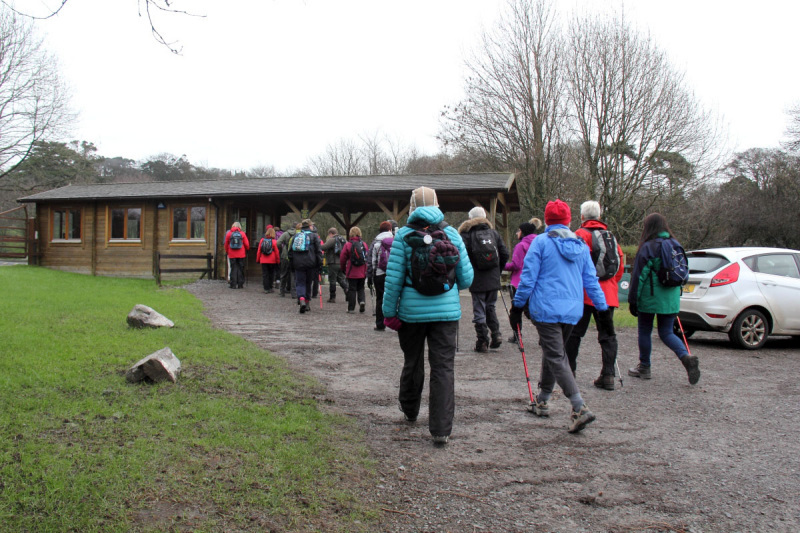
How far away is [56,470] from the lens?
3260 mm

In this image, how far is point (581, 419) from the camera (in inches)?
175

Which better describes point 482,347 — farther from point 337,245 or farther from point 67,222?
point 67,222

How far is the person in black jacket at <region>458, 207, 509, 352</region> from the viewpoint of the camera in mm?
7770

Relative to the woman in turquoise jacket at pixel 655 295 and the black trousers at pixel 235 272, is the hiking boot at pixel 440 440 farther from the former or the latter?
the black trousers at pixel 235 272

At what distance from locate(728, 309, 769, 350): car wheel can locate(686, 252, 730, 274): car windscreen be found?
2.59ft

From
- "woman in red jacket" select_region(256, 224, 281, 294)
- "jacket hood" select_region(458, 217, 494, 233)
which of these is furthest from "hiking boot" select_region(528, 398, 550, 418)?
"woman in red jacket" select_region(256, 224, 281, 294)

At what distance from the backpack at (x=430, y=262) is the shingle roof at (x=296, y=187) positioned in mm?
13684

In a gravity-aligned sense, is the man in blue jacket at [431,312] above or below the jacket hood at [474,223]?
below

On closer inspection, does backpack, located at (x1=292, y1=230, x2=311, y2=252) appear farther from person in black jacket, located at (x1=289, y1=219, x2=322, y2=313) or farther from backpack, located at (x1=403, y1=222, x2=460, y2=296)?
backpack, located at (x1=403, y1=222, x2=460, y2=296)

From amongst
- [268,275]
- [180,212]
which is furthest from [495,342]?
[180,212]

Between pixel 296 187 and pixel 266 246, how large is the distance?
4.91m

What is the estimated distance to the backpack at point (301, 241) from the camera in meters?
11.6

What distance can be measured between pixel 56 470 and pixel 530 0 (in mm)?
29682

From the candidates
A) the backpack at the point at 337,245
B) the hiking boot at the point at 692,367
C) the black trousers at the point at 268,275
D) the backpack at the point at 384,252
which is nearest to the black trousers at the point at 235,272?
the black trousers at the point at 268,275
